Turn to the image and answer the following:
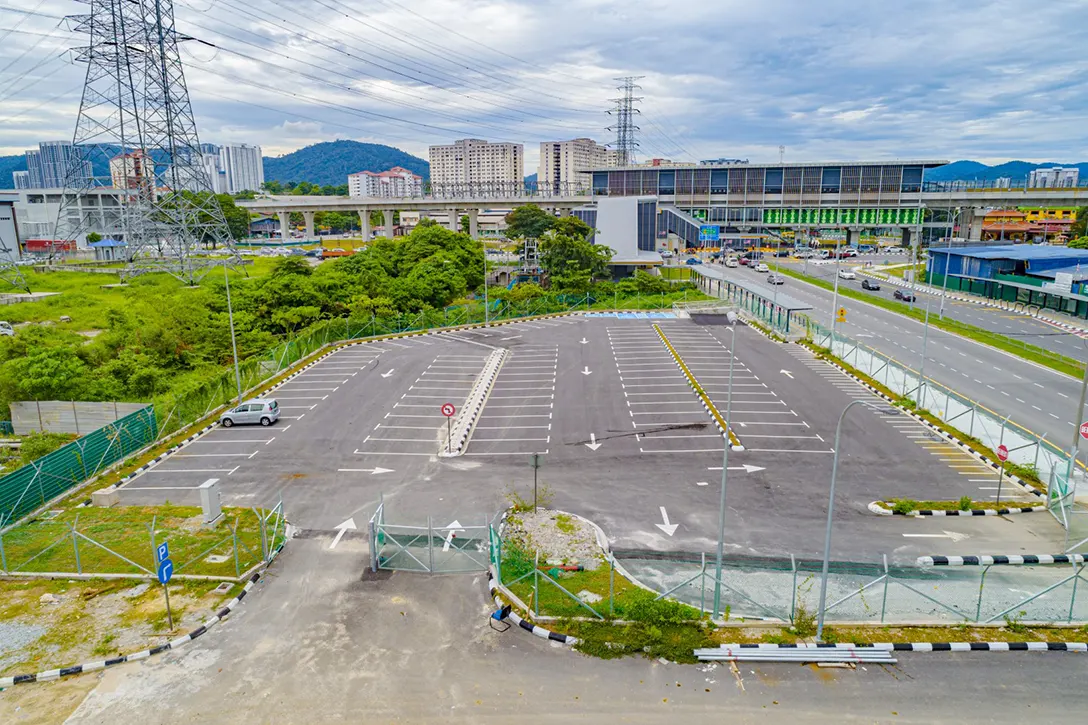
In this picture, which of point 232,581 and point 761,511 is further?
point 761,511

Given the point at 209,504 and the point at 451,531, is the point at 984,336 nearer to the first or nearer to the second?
the point at 451,531

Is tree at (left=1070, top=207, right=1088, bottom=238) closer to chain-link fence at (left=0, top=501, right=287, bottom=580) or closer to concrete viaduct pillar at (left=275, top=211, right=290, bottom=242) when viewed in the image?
chain-link fence at (left=0, top=501, right=287, bottom=580)

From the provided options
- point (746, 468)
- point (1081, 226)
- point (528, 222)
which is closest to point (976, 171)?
point (1081, 226)

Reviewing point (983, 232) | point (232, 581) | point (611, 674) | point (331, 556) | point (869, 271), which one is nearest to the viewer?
point (611, 674)

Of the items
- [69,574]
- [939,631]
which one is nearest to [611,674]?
[939,631]

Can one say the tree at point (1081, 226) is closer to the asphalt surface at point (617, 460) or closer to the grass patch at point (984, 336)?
the grass patch at point (984, 336)

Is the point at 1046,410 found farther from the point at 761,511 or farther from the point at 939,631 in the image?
the point at 939,631

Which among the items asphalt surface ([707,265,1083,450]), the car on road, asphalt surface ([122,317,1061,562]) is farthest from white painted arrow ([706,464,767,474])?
the car on road
